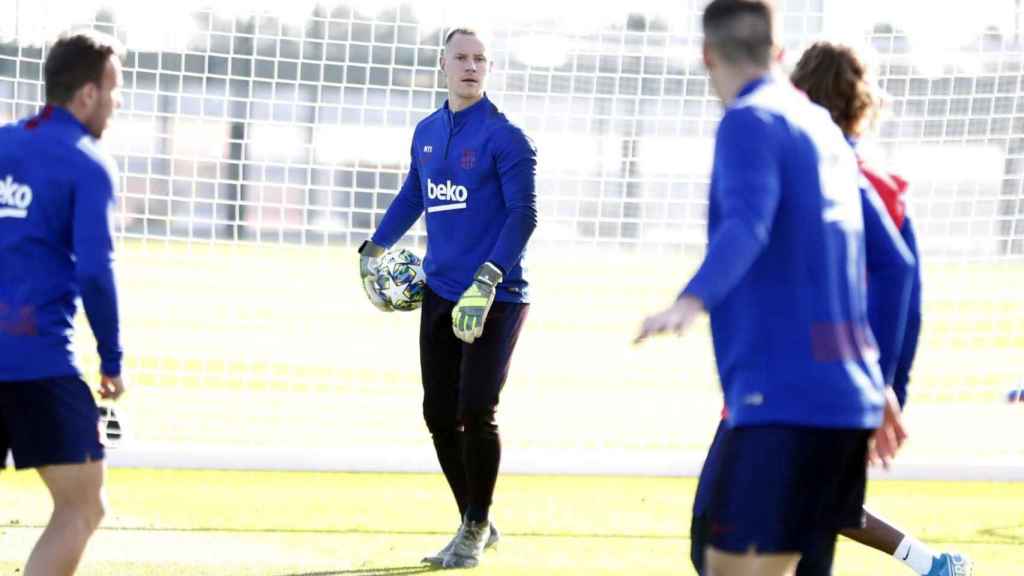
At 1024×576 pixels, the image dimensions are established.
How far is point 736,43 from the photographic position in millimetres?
3178

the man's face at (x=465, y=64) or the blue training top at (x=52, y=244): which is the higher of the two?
the man's face at (x=465, y=64)

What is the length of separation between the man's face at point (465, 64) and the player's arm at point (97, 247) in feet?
7.05

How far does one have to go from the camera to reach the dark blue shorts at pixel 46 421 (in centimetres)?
382

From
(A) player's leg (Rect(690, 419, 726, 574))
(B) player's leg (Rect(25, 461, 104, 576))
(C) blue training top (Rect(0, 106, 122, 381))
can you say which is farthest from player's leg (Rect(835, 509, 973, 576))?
(C) blue training top (Rect(0, 106, 122, 381))

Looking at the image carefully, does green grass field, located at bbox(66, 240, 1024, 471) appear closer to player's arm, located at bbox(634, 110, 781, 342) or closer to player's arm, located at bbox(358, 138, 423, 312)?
player's arm, located at bbox(358, 138, 423, 312)

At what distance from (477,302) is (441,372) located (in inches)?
18.8

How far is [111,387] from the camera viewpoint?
3.90m

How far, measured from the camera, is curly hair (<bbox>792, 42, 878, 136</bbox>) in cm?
376

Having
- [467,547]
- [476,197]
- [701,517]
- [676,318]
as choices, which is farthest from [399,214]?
[676,318]

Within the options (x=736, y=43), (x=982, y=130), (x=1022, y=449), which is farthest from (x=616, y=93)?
(x=736, y=43)

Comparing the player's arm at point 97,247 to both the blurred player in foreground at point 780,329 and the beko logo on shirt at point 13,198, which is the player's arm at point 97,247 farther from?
the blurred player in foreground at point 780,329

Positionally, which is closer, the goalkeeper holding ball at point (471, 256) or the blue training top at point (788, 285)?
the blue training top at point (788, 285)

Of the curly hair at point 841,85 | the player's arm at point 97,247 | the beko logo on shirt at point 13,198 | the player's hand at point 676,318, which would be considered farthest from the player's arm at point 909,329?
the beko logo on shirt at point 13,198

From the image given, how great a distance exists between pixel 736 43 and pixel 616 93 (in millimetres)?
5958
